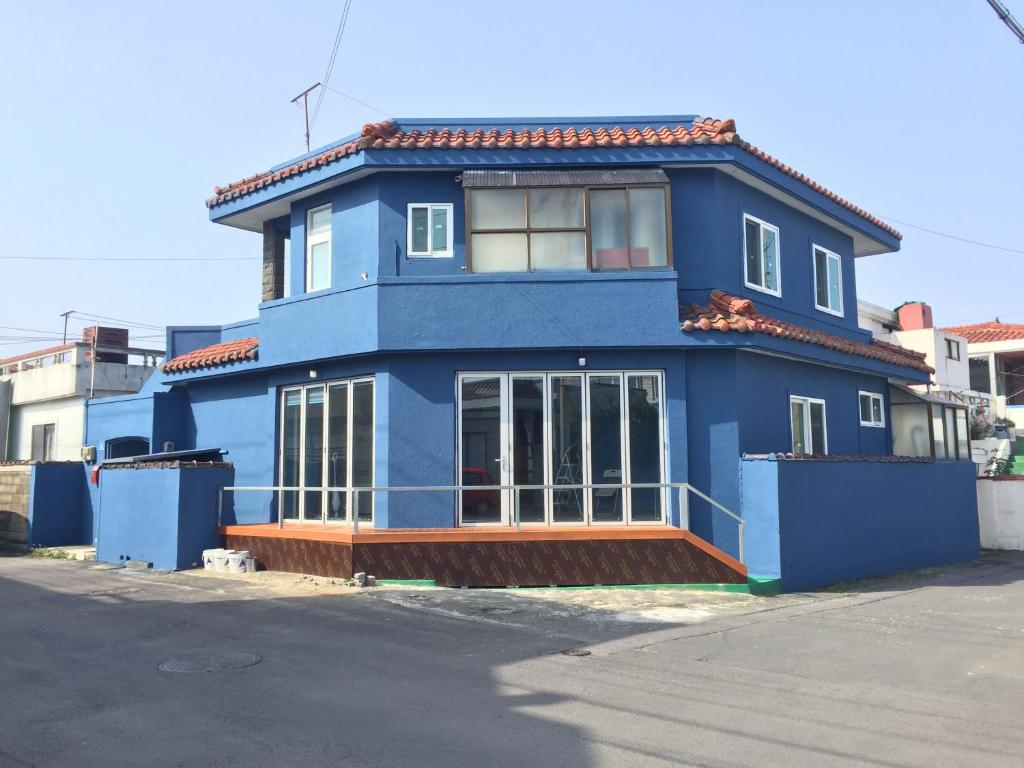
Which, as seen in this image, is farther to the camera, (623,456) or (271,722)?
(623,456)

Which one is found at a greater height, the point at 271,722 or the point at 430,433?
the point at 430,433

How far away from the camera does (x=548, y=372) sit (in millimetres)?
13875

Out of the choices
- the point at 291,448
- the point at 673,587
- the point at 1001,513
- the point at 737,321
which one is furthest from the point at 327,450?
the point at 1001,513

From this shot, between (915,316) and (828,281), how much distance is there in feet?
45.7

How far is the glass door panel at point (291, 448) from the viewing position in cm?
1556

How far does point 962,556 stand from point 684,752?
13917 millimetres

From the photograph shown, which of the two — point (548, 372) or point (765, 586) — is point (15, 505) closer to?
point (548, 372)

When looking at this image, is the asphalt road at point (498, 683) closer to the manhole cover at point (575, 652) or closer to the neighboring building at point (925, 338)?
the manhole cover at point (575, 652)

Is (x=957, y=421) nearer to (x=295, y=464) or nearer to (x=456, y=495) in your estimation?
(x=456, y=495)

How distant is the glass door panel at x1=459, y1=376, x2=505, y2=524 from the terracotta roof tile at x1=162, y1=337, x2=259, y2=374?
4590 millimetres

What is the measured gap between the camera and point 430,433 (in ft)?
45.2

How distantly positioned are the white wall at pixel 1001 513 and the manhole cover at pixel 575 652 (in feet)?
47.6

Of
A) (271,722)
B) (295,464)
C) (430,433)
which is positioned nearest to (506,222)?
(430,433)

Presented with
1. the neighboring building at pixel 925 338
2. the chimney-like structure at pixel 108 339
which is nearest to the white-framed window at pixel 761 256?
the neighboring building at pixel 925 338
